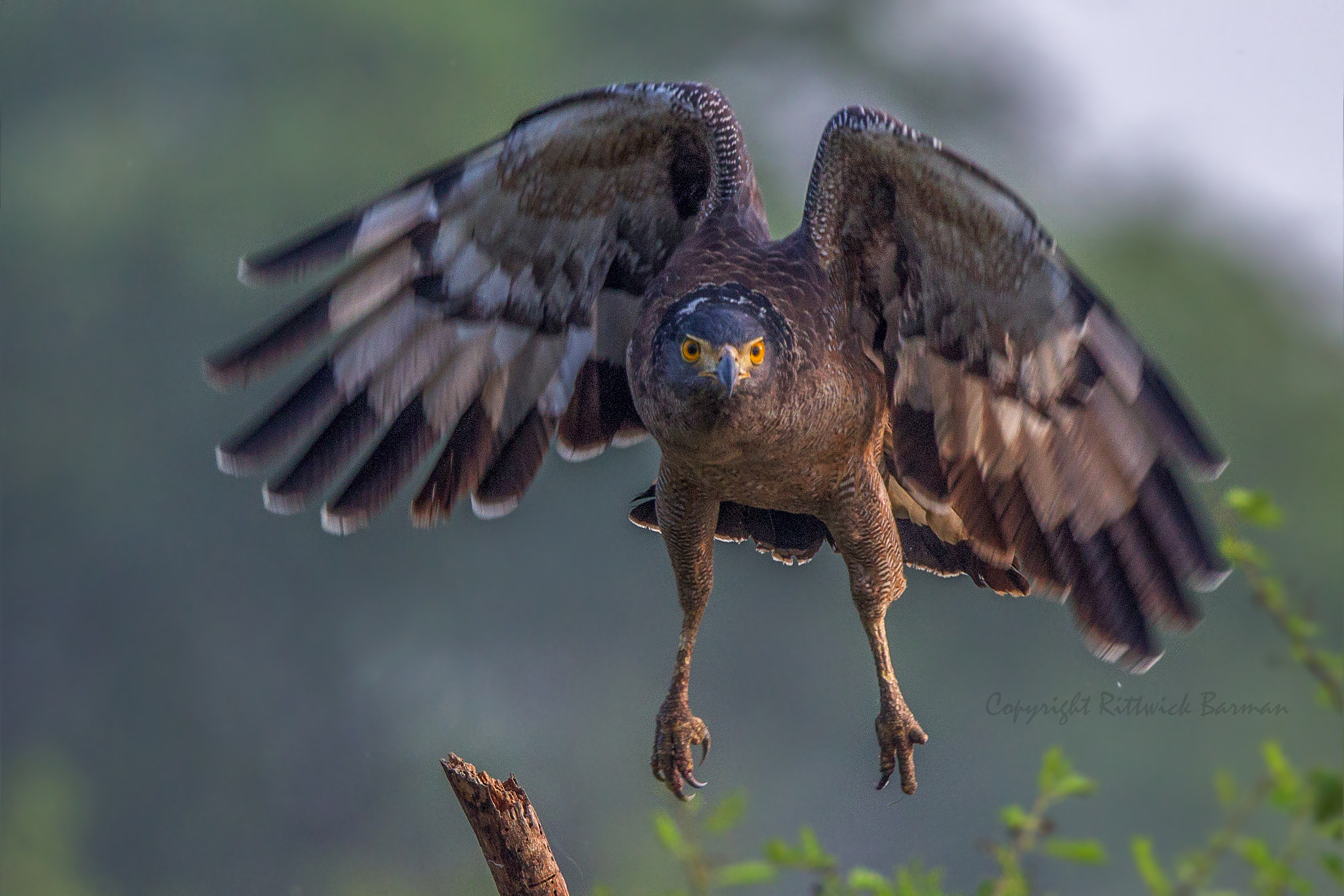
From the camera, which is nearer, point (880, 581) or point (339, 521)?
point (880, 581)

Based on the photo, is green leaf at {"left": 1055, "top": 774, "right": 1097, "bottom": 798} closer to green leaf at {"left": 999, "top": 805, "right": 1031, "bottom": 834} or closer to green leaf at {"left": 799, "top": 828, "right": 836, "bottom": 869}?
green leaf at {"left": 999, "top": 805, "right": 1031, "bottom": 834}

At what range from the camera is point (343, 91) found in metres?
17.9

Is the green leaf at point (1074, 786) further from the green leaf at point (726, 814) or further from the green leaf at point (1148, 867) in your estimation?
the green leaf at point (726, 814)

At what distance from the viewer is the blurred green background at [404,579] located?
12641 millimetres

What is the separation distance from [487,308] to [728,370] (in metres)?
1.43

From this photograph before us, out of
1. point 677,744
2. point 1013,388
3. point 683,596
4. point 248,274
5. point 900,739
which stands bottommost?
point 677,744

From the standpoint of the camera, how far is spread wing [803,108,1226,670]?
4.30 meters

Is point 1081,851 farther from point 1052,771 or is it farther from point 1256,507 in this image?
point 1256,507

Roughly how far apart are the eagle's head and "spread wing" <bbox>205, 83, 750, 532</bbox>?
1.68 feet

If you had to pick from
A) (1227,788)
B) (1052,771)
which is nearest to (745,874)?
(1052,771)

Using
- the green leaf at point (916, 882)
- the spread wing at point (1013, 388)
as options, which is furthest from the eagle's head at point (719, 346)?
the green leaf at point (916, 882)

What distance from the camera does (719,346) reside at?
4.29 meters

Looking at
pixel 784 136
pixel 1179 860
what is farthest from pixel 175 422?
pixel 1179 860

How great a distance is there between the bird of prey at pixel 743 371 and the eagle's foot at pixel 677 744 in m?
0.01
